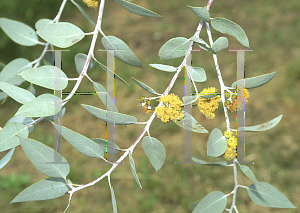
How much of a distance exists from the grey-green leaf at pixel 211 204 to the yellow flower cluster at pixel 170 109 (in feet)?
0.74

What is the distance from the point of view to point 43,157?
1.53ft

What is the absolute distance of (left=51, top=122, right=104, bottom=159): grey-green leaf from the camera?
1.56 ft

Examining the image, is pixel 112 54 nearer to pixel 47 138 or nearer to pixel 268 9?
pixel 47 138

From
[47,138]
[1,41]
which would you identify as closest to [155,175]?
[47,138]

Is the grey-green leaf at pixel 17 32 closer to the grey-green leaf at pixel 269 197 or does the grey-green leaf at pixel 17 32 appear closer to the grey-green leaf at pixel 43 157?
the grey-green leaf at pixel 43 157

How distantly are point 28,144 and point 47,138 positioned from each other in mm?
1552

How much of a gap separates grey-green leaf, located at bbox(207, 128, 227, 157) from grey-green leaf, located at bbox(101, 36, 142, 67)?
244 mm

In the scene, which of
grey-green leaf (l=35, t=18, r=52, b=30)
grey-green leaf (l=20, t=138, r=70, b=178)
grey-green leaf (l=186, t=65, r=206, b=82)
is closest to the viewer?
grey-green leaf (l=20, t=138, r=70, b=178)

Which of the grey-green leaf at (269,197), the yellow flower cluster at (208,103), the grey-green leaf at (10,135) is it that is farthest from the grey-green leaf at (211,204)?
the grey-green leaf at (10,135)

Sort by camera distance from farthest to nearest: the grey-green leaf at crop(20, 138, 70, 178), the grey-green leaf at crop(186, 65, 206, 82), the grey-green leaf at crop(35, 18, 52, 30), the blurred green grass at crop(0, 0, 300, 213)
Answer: the blurred green grass at crop(0, 0, 300, 213) < the grey-green leaf at crop(35, 18, 52, 30) < the grey-green leaf at crop(186, 65, 206, 82) < the grey-green leaf at crop(20, 138, 70, 178)

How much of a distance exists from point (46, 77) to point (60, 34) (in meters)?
0.11

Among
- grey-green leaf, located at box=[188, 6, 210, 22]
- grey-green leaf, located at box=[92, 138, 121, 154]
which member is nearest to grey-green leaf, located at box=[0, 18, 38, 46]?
grey-green leaf, located at box=[92, 138, 121, 154]

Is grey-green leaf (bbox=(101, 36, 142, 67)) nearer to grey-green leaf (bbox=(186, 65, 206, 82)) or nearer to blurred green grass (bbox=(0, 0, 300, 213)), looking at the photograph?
grey-green leaf (bbox=(186, 65, 206, 82))

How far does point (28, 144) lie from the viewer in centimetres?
44
